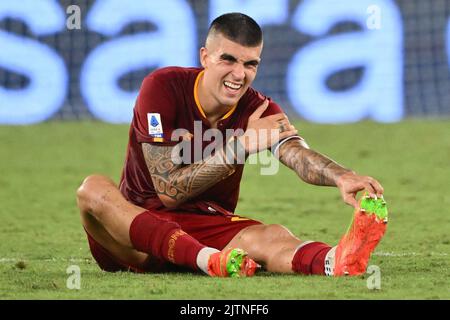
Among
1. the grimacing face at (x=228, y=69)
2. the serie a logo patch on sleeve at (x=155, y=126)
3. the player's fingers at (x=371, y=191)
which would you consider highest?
the grimacing face at (x=228, y=69)

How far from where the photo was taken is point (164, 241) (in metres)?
5.30

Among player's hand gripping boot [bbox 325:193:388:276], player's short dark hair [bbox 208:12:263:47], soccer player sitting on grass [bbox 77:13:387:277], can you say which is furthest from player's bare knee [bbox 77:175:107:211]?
player's hand gripping boot [bbox 325:193:388:276]

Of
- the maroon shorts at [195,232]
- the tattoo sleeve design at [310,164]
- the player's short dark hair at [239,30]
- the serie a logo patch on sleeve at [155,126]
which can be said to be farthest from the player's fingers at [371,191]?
the serie a logo patch on sleeve at [155,126]

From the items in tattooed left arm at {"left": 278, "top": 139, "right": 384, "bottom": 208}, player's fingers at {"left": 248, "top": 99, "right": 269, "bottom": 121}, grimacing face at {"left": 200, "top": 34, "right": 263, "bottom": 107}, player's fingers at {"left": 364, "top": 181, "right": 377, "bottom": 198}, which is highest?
grimacing face at {"left": 200, "top": 34, "right": 263, "bottom": 107}

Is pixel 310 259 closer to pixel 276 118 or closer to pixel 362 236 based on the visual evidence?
pixel 362 236

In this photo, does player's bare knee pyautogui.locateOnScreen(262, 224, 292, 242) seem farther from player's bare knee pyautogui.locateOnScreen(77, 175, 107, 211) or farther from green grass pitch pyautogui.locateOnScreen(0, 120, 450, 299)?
player's bare knee pyautogui.locateOnScreen(77, 175, 107, 211)

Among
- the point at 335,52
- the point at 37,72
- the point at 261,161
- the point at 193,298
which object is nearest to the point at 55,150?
the point at 37,72

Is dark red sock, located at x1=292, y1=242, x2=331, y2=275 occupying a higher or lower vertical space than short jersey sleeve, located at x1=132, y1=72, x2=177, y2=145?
lower

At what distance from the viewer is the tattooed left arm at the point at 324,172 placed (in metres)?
5.01

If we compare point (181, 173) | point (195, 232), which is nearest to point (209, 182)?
point (181, 173)

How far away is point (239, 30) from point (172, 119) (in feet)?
1.84

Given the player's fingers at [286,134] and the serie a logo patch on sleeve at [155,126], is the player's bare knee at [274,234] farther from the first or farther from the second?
the serie a logo patch on sleeve at [155,126]

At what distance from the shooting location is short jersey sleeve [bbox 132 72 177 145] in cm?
553

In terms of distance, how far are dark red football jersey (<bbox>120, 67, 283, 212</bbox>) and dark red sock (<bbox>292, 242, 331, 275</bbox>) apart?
0.60 m
